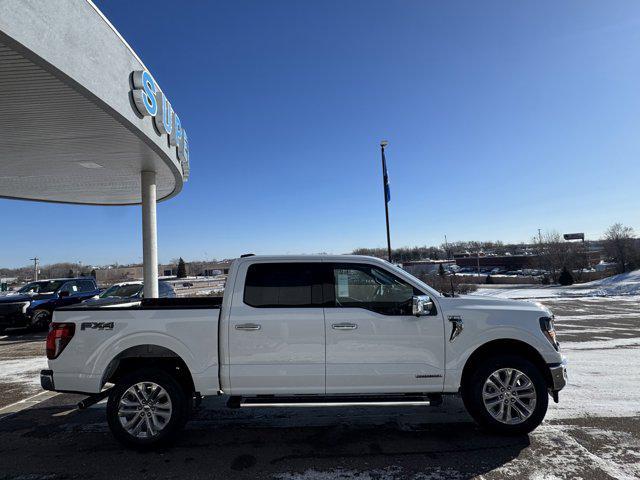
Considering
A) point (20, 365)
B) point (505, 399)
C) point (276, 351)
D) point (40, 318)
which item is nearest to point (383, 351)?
point (276, 351)

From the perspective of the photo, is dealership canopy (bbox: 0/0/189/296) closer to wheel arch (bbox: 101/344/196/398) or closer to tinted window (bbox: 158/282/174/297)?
tinted window (bbox: 158/282/174/297)

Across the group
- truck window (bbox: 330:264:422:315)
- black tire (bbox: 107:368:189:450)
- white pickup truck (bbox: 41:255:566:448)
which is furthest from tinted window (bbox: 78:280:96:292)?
truck window (bbox: 330:264:422:315)

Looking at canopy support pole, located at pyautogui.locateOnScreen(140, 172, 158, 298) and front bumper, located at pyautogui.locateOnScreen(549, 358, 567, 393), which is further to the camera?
canopy support pole, located at pyautogui.locateOnScreen(140, 172, 158, 298)

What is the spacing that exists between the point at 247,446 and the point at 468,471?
2.23 m

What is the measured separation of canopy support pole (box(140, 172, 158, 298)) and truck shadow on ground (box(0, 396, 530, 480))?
7.85 meters

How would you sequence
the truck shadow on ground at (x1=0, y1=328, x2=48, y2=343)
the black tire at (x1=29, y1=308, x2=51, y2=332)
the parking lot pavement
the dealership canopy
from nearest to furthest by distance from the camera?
the dealership canopy → the parking lot pavement → the truck shadow on ground at (x1=0, y1=328, x2=48, y2=343) → the black tire at (x1=29, y1=308, x2=51, y2=332)

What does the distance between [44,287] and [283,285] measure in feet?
49.6

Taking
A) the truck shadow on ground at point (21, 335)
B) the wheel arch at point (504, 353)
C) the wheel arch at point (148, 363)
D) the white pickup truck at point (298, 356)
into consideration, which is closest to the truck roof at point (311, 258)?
the white pickup truck at point (298, 356)

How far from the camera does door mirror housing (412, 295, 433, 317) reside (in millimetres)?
4137

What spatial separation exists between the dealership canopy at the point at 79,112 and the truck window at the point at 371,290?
19.3ft

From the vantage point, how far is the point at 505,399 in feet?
14.0

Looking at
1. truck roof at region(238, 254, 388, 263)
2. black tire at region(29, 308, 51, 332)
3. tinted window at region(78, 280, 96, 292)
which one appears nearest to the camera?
truck roof at region(238, 254, 388, 263)

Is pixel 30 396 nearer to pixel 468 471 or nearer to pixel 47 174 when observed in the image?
pixel 468 471

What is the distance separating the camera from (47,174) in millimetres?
13039
